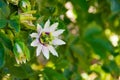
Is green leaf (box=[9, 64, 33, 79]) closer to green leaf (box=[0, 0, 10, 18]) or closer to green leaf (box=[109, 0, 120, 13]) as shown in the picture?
green leaf (box=[0, 0, 10, 18])

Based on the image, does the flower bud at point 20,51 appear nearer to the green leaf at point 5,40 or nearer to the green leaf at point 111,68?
the green leaf at point 5,40

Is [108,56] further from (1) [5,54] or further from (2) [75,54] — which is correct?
(1) [5,54]

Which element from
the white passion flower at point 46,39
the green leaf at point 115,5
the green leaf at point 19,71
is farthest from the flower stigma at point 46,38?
the green leaf at point 115,5

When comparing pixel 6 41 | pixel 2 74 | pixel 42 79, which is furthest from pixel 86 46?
pixel 6 41

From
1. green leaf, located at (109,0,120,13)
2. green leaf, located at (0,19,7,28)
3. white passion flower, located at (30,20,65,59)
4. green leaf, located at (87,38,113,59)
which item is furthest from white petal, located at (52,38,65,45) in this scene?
green leaf, located at (87,38,113,59)

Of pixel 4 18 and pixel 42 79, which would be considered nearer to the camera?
pixel 4 18

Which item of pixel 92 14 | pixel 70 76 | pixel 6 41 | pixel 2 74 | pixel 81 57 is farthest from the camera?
pixel 92 14
